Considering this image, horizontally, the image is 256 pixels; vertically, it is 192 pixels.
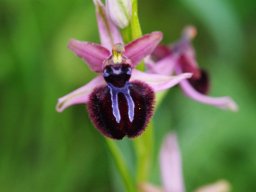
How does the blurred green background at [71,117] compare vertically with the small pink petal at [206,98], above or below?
above

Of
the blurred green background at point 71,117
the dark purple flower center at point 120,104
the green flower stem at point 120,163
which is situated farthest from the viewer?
the blurred green background at point 71,117

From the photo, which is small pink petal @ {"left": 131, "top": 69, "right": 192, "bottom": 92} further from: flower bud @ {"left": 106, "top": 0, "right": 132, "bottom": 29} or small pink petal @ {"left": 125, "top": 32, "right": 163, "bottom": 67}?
flower bud @ {"left": 106, "top": 0, "right": 132, "bottom": 29}

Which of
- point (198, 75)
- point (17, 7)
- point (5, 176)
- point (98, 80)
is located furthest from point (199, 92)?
point (17, 7)

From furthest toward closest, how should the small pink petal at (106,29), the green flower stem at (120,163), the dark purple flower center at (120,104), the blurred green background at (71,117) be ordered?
the blurred green background at (71,117) < the green flower stem at (120,163) < the small pink petal at (106,29) < the dark purple flower center at (120,104)

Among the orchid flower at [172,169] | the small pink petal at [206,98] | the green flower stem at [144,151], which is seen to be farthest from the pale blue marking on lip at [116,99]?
the orchid flower at [172,169]

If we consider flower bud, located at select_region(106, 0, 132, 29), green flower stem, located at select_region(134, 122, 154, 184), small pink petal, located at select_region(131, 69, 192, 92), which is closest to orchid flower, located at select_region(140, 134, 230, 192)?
green flower stem, located at select_region(134, 122, 154, 184)

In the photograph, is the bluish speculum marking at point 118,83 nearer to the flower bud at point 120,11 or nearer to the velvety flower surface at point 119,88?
the velvety flower surface at point 119,88

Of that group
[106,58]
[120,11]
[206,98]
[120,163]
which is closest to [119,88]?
[106,58]
